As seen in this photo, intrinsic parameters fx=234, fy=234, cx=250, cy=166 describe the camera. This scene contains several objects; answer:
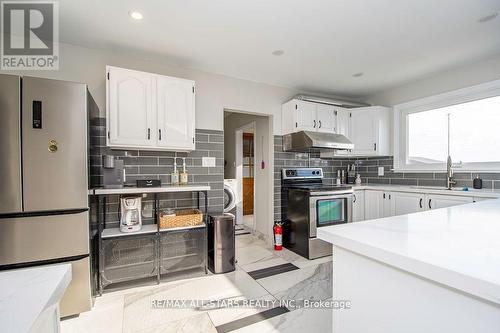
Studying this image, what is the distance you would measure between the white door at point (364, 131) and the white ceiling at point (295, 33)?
792 mm

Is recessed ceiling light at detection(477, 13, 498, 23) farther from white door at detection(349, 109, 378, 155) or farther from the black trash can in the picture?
the black trash can

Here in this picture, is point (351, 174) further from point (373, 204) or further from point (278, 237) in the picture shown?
point (278, 237)

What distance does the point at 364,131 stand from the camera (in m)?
3.71

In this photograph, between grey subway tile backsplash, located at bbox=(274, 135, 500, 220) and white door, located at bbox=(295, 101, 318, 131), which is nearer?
grey subway tile backsplash, located at bbox=(274, 135, 500, 220)

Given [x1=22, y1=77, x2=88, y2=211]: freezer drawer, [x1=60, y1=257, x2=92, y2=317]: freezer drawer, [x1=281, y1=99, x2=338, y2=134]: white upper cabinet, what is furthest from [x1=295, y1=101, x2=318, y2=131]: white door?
[x1=60, y1=257, x2=92, y2=317]: freezer drawer

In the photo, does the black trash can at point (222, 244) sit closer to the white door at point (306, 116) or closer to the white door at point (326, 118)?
the white door at point (306, 116)

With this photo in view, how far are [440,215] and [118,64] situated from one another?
3053 millimetres

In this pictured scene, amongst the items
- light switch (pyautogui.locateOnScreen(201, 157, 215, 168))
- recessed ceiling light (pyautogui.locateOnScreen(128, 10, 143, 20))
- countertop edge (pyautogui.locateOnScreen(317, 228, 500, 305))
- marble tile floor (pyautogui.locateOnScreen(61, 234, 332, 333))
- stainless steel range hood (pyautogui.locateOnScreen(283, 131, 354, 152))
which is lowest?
marble tile floor (pyautogui.locateOnScreen(61, 234, 332, 333))

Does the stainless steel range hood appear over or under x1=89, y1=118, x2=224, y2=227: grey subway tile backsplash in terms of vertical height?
over

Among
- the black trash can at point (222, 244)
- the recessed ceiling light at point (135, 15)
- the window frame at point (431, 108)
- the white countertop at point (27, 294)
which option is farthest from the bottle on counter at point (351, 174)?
the white countertop at point (27, 294)

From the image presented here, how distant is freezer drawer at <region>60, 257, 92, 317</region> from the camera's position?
1.77 meters

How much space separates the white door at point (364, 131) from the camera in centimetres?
364

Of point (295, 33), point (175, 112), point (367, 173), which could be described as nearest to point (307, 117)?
point (295, 33)

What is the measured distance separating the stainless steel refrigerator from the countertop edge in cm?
194
